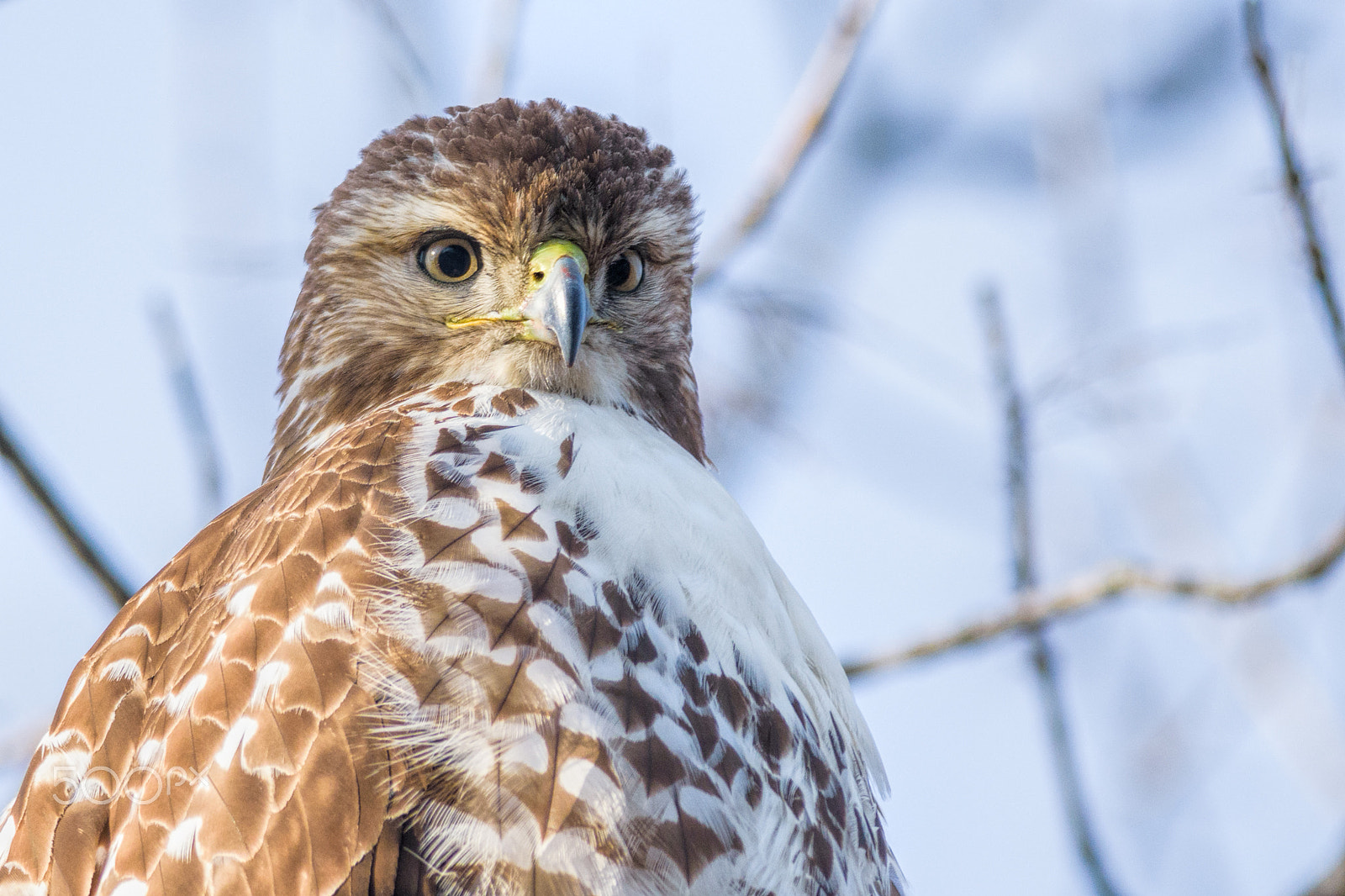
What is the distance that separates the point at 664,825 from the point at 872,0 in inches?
96.5

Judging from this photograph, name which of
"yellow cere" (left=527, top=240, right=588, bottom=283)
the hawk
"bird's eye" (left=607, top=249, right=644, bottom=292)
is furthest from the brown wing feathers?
"bird's eye" (left=607, top=249, right=644, bottom=292)

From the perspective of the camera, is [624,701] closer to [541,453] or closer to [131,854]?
[541,453]

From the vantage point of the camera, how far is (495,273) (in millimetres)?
3264

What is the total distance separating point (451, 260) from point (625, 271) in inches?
16.4

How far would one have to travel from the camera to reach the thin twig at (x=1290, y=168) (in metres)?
2.67

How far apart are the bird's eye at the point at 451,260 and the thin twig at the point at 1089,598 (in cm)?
143

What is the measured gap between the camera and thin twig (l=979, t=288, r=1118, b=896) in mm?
3447

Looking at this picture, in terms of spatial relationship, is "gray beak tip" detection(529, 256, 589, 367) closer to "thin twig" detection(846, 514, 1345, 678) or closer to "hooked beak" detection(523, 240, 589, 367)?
"hooked beak" detection(523, 240, 589, 367)

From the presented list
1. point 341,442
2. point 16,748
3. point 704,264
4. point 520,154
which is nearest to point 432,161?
point 520,154

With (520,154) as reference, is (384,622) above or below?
below

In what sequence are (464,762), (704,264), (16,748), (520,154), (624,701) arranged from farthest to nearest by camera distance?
(704,264)
(16,748)
(520,154)
(624,701)
(464,762)

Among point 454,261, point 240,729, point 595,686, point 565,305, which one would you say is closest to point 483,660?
point 595,686

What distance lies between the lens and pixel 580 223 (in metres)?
3.27

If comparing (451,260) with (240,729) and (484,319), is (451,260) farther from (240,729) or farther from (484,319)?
(240,729)
